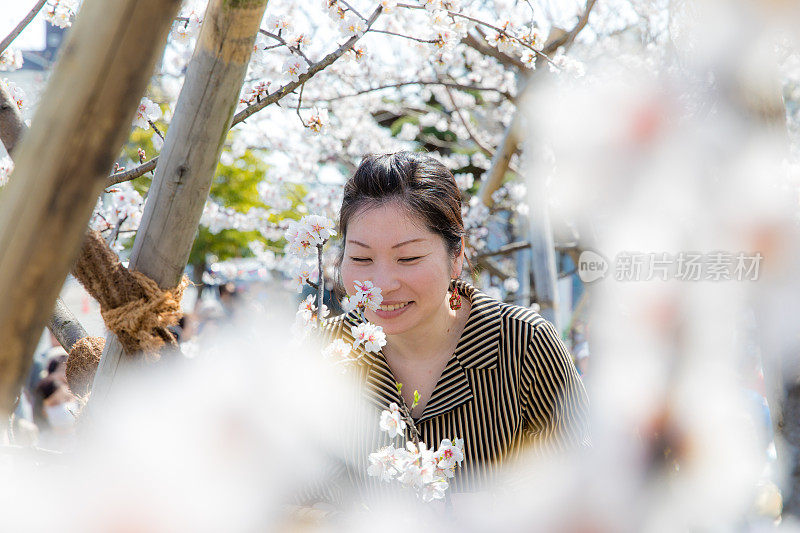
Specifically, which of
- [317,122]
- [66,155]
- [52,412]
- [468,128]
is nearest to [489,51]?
[468,128]

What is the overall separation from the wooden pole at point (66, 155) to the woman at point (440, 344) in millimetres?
1201

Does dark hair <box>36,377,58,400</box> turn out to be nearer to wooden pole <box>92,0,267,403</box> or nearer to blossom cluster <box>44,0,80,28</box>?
blossom cluster <box>44,0,80,28</box>

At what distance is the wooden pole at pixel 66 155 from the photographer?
67 centimetres

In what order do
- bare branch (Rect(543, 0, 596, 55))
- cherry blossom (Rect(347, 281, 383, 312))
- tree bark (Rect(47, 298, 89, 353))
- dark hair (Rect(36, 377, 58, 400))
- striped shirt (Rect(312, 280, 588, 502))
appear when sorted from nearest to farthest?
tree bark (Rect(47, 298, 89, 353)) < cherry blossom (Rect(347, 281, 383, 312)) < striped shirt (Rect(312, 280, 588, 502)) < bare branch (Rect(543, 0, 596, 55)) < dark hair (Rect(36, 377, 58, 400))

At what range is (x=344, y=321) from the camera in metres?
2.20

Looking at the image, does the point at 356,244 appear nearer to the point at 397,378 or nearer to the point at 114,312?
the point at 397,378

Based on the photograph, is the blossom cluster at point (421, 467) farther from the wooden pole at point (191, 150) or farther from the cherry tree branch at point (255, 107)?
the cherry tree branch at point (255, 107)

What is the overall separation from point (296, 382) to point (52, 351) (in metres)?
5.53

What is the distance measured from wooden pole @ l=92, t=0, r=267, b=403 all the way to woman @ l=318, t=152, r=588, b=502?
73 cm

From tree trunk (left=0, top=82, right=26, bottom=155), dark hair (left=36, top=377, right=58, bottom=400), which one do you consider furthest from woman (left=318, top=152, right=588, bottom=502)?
dark hair (left=36, top=377, right=58, bottom=400)

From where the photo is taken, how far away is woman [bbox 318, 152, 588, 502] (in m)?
1.91

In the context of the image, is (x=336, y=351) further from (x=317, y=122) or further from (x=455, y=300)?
(x=317, y=122)

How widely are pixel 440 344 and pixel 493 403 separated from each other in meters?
0.26

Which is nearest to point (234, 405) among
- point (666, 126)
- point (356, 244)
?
point (356, 244)
